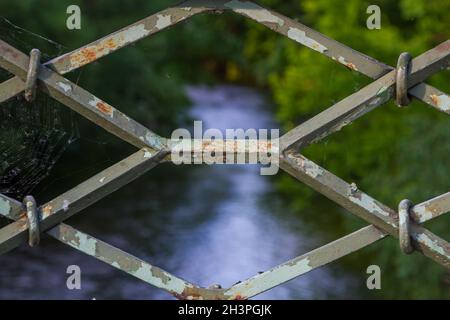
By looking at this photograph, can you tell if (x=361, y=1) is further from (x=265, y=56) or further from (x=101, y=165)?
(x=265, y=56)

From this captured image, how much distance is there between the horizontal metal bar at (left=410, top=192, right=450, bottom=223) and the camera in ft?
5.17

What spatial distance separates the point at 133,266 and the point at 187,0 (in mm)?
472

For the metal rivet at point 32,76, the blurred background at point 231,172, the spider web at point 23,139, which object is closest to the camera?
the metal rivet at point 32,76

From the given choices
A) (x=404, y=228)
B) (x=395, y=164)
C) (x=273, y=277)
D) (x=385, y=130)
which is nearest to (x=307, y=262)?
(x=273, y=277)

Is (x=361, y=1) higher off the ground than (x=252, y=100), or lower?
lower

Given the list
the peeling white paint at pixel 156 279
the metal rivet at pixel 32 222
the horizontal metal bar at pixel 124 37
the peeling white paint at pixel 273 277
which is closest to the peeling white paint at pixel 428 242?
the peeling white paint at pixel 273 277

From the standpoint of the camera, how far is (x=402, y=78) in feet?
5.15

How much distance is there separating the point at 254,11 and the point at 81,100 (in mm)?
335

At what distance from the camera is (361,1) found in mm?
7488

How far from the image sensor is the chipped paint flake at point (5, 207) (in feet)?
5.14

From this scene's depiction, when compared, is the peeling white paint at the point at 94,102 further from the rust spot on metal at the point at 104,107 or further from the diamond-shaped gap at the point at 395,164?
the diamond-shaped gap at the point at 395,164

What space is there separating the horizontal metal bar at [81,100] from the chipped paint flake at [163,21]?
16cm
